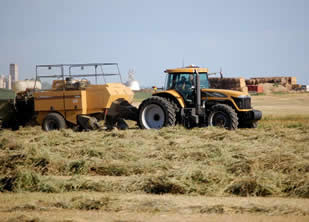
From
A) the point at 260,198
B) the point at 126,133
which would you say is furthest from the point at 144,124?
the point at 260,198

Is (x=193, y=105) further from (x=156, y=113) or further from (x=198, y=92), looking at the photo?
(x=156, y=113)

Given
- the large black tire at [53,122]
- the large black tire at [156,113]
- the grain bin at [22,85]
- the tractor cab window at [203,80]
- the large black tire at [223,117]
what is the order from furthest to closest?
the grain bin at [22,85] < the large black tire at [53,122] < the tractor cab window at [203,80] < the large black tire at [156,113] < the large black tire at [223,117]

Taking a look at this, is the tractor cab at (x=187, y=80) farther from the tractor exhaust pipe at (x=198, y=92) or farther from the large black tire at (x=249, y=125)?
the large black tire at (x=249, y=125)

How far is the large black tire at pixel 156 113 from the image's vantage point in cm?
1425

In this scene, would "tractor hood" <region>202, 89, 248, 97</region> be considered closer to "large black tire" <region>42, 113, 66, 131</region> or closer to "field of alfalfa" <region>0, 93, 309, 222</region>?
"field of alfalfa" <region>0, 93, 309, 222</region>

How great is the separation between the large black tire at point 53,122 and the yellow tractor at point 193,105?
263cm

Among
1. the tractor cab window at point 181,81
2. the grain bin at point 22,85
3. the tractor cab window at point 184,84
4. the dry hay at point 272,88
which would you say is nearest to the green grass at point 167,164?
the tractor cab window at point 184,84

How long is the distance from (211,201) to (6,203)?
2973 mm

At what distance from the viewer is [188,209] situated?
20.4 feet

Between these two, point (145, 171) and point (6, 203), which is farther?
point (145, 171)

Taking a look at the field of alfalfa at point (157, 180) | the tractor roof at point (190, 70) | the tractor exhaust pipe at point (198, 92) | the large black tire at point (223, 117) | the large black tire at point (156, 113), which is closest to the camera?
the field of alfalfa at point (157, 180)

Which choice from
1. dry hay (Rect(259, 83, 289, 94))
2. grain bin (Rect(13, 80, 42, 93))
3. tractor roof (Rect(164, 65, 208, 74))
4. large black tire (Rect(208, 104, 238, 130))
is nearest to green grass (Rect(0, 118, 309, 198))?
large black tire (Rect(208, 104, 238, 130))

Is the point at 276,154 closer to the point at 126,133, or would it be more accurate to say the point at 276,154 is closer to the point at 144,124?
the point at 126,133

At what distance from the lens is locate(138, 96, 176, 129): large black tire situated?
14250mm
